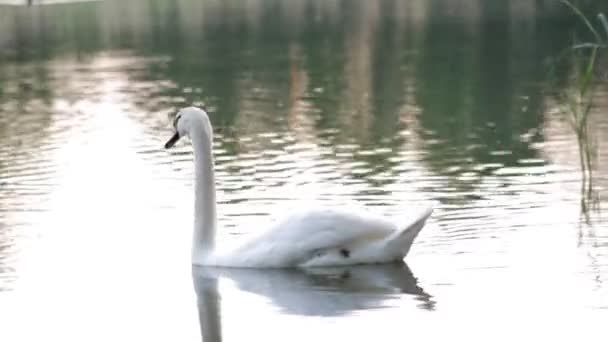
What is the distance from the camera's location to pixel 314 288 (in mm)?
10445

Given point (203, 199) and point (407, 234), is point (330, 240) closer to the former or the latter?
point (407, 234)

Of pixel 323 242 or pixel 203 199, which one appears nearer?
pixel 323 242

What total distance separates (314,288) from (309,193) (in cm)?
367

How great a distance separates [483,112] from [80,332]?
11942 millimetres

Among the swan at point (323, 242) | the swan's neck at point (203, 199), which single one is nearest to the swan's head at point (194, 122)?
the swan's neck at point (203, 199)

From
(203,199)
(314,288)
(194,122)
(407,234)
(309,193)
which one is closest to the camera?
(314,288)

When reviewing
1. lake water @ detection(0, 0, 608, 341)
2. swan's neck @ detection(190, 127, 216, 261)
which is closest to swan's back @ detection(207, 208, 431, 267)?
lake water @ detection(0, 0, 608, 341)

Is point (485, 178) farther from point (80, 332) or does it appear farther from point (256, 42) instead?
point (256, 42)

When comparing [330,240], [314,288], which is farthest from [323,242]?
[314,288]

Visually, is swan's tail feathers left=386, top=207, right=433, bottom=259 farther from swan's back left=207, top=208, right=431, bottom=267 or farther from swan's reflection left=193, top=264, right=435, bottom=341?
swan's reflection left=193, top=264, right=435, bottom=341

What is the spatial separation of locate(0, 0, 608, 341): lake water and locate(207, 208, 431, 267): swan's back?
4.4 inches

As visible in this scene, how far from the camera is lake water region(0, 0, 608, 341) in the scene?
31.5 feet

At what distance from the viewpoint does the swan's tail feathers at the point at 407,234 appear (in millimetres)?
10648

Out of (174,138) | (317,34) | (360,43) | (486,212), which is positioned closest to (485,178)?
(486,212)
